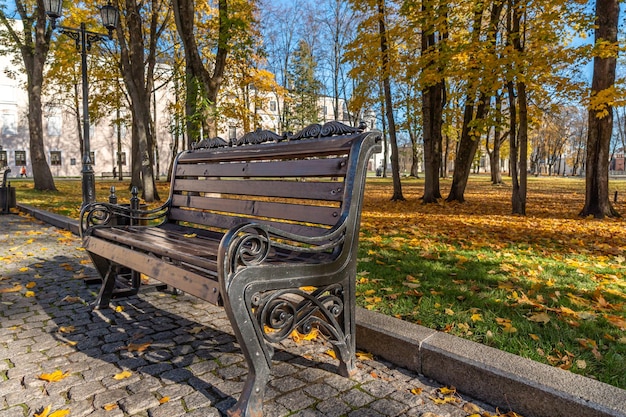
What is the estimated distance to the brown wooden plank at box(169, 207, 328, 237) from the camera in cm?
282

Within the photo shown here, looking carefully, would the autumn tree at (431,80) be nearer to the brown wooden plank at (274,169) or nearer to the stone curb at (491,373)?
the brown wooden plank at (274,169)

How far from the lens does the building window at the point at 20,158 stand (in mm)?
43875

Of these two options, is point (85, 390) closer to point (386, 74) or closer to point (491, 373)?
point (491, 373)

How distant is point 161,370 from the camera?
2.65 meters

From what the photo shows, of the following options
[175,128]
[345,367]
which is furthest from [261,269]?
[175,128]

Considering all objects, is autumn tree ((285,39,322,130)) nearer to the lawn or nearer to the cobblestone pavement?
the lawn

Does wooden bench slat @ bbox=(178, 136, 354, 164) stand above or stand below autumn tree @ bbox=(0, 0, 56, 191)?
below

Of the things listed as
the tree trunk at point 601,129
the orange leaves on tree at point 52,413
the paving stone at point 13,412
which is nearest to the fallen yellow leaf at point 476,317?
the orange leaves on tree at point 52,413

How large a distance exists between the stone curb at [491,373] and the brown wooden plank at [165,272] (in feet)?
3.73

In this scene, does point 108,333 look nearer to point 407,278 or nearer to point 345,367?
point 345,367

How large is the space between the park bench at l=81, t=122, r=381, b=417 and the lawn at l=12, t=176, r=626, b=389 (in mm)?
1046

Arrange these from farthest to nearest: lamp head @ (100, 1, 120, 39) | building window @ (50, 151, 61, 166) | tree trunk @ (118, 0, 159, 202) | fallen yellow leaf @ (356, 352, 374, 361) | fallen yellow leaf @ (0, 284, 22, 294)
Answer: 1. building window @ (50, 151, 61, 166)
2. tree trunk @ (118, 0, 159, 202)
3. lamp head @ (100, 1, 120, 39)
4. fallen yellow leaf @ (0, 284, 22, 294)
5. fallen yellow leaf @ (356, 352, 374, 361)

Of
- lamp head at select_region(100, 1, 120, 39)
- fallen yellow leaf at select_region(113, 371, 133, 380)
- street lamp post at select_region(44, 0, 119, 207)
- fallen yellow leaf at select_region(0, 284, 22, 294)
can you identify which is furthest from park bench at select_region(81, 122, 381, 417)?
lamp head at select_region(100, 1, 120, 39)

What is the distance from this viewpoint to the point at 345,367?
2.56 m
